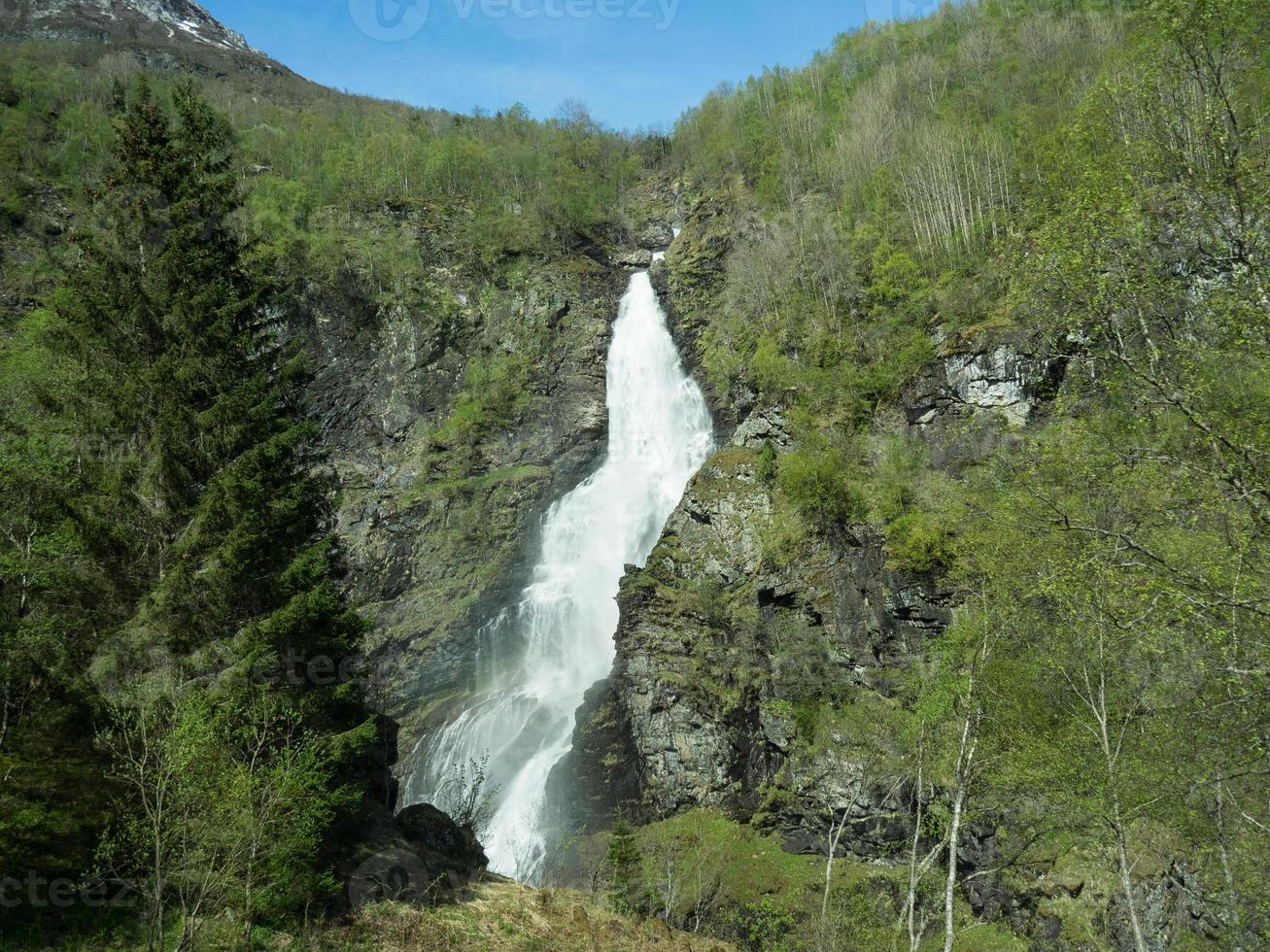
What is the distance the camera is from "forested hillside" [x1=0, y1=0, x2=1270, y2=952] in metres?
8.81

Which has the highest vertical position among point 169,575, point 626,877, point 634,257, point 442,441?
point 634,257

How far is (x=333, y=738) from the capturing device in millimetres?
13453

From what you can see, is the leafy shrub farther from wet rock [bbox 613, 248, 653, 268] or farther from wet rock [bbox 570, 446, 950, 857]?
wet rock [bbox 613, 248, 653, 268]

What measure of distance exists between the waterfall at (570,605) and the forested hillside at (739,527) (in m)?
1.40

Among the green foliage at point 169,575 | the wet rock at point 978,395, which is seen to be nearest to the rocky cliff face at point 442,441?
the green foliage at point 169,575

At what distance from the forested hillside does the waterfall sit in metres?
1.40

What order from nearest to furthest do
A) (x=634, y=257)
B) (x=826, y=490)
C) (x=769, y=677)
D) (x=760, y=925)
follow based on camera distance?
(x=760, y=925) → (x=769, y=677) → (x=826, y=490) → (x=634, y=257)

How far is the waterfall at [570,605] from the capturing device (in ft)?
93.6

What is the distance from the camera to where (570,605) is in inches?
1406

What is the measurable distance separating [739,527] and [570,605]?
9.74m

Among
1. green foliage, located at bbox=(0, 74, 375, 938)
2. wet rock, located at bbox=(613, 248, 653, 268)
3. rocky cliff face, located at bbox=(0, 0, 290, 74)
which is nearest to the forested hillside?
green foliage, located at bbox=(0, 74, 375, 938)

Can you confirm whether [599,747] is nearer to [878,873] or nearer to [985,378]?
[878,873]

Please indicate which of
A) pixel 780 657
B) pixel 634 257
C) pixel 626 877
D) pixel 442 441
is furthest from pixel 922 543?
pixel 634 257

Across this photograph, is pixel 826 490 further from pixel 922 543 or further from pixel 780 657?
pixel 780 657
